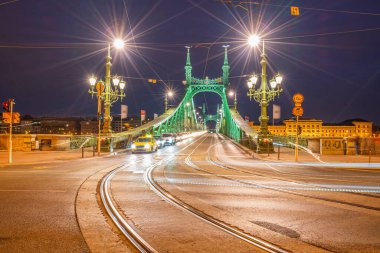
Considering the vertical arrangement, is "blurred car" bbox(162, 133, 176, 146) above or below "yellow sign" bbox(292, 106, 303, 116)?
below

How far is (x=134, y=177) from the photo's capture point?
13.6 meters

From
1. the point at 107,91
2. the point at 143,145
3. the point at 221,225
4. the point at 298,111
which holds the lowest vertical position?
the point at 221,225

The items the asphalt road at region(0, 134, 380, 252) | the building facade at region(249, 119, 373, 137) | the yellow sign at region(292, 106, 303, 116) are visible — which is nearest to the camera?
the asphalt road at region(0, 134, 380, 252)

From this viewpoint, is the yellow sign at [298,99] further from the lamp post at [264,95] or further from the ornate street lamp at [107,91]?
the ornate street lamp at [107,91]

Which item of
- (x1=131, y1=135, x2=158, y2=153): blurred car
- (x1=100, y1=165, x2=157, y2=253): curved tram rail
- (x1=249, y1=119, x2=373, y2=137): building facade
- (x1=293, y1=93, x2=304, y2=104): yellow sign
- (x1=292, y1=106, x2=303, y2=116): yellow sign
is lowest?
(x1=100, y1=165, x2=157, y2=253): curved tram rail

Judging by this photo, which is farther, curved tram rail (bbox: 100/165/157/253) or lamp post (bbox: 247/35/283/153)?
lamp post (bbox: 247/35/283/153)

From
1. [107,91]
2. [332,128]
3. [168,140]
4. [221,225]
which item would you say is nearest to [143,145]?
[107,91]

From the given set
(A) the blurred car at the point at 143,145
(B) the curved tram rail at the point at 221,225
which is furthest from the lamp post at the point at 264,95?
(B) the curved tram rail at the point at 221,225

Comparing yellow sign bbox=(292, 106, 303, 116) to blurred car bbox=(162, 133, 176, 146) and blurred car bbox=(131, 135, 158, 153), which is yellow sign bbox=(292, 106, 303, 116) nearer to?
blurred car bbox=(131, 135, 158, 153)

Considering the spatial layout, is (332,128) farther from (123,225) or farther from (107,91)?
(123,225)

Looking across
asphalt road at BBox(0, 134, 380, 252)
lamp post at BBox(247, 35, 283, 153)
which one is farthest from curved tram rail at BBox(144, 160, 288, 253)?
lamp post at BBox(247, 35, 283, 153)

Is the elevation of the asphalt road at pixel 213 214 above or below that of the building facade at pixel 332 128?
below

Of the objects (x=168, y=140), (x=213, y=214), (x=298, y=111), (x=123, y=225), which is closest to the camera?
(x=123, y=225)

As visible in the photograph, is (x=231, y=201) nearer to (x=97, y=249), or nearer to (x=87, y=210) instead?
(x=87, y=210)
